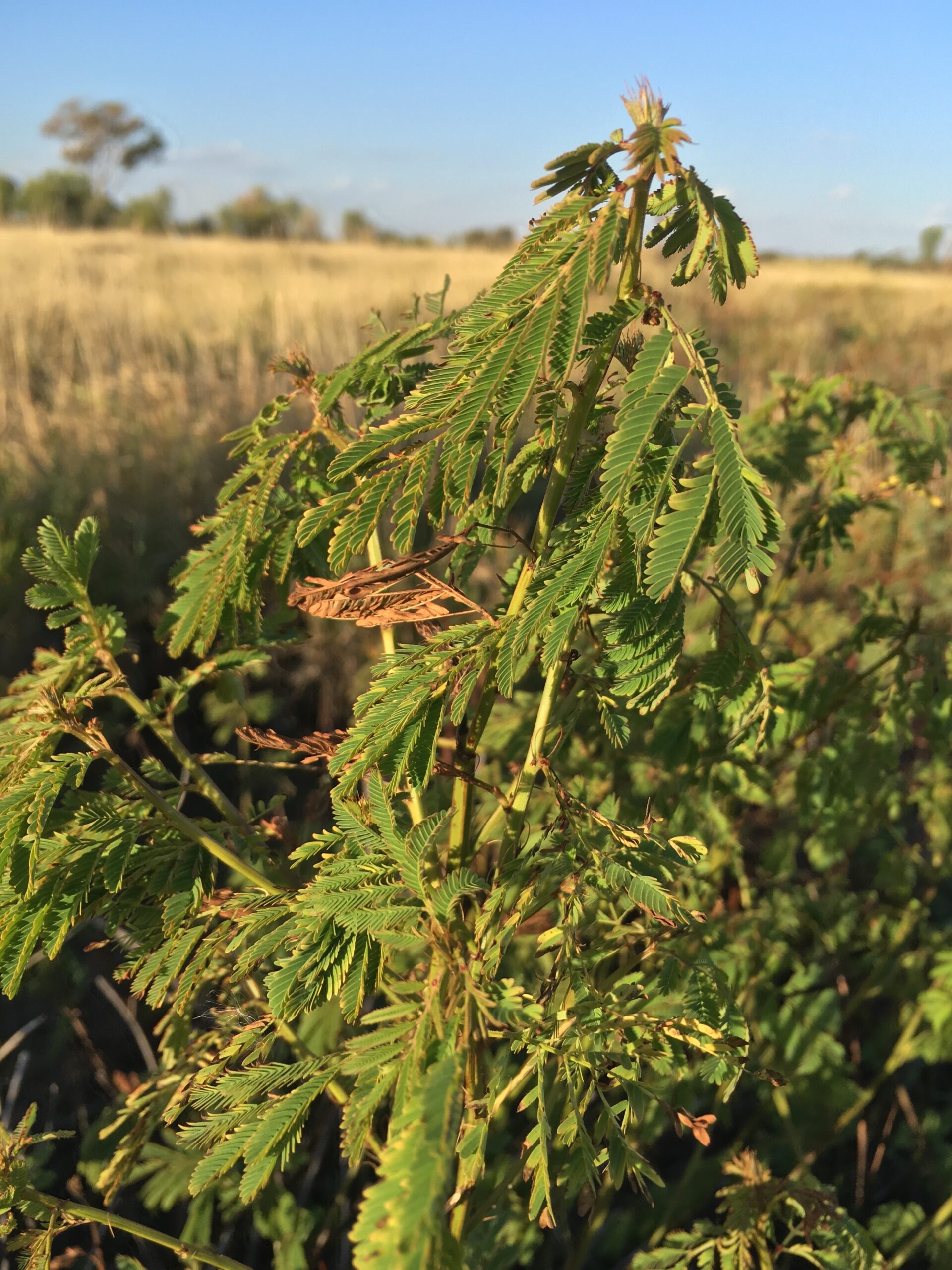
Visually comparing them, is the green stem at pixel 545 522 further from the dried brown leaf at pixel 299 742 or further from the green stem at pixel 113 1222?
the green stem at pixel 113 1222

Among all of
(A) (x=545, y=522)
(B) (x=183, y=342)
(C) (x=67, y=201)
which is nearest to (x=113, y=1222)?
(A) (x=545, y=522)

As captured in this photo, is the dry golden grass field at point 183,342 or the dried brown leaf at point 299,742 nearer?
the dried brown leaf at point 299,742

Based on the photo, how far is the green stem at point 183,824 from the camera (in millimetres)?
927

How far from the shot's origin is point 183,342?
8164 millimetres

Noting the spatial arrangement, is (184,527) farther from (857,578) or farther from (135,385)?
(857,578)

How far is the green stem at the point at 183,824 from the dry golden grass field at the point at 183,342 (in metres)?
0.88

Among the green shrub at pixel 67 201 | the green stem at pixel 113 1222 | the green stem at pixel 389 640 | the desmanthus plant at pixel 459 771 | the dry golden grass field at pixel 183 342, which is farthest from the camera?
the green shrub at pixel 67 201

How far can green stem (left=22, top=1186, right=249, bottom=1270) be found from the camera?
85 cm

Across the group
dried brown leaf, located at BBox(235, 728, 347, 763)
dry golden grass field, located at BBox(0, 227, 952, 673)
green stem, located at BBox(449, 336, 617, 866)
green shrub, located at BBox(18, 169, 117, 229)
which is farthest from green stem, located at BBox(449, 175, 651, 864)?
green shrub, located at BBox(18, 169, 117, 229)

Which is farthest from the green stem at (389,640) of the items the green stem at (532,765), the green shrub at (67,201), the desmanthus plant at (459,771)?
the green shrub at (67,201)

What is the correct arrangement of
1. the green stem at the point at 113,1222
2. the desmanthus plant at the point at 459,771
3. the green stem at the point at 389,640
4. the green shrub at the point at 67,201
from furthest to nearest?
the green shrub at the point at 67,201
the green stem at the point at 389,640
the green stem at the point at 113,1222
the desmanthus plant at the point at 459,771

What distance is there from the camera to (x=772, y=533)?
75 centimetres

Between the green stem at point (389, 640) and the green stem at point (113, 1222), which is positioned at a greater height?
the green stem at point (389, 640)

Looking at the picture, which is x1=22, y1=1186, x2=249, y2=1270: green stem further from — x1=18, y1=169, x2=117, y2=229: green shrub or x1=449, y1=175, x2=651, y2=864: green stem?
x1=18, y1=169, x2=117, y2=229: green shrub
